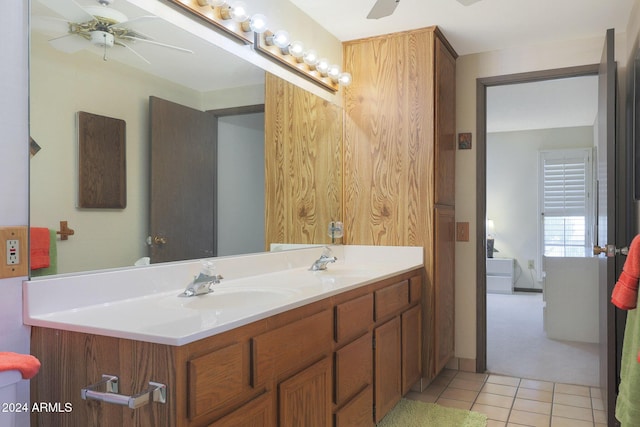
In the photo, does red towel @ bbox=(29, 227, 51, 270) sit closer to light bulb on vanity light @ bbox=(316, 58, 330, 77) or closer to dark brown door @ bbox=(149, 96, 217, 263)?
dark brown door @ bbox=(149, 96, 217, 263)

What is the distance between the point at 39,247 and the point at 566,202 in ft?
21.6

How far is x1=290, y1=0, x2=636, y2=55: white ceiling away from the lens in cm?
253

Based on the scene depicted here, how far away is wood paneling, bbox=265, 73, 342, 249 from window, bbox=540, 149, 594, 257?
4.63 m

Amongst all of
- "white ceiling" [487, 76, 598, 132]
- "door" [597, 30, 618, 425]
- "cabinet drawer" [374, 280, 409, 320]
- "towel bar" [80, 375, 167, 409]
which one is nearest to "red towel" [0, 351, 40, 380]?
"towel bar" [80, 375, 167, 409]

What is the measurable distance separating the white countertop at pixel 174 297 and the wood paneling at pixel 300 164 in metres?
0.25

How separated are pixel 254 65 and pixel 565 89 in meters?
3.53

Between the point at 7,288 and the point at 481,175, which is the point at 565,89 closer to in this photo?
the point at 481,175

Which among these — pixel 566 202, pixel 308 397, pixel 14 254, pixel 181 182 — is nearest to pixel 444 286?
pixel 308 397

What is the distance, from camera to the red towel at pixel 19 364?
104cm

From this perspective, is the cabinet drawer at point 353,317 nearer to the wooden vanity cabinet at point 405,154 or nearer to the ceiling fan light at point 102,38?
the wooden vanity cabinet at point 405,154

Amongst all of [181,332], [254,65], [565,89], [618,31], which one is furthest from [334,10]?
[565,89]

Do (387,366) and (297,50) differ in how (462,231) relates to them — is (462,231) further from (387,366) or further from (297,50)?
(297,50)

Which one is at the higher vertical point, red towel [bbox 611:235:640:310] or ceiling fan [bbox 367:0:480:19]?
ceiling fan [bbox 367:0:480:19]

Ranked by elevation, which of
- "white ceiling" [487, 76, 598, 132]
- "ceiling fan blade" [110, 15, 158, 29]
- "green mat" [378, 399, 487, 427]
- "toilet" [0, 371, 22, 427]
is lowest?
"green mat" [378, 399, 487, 427]
